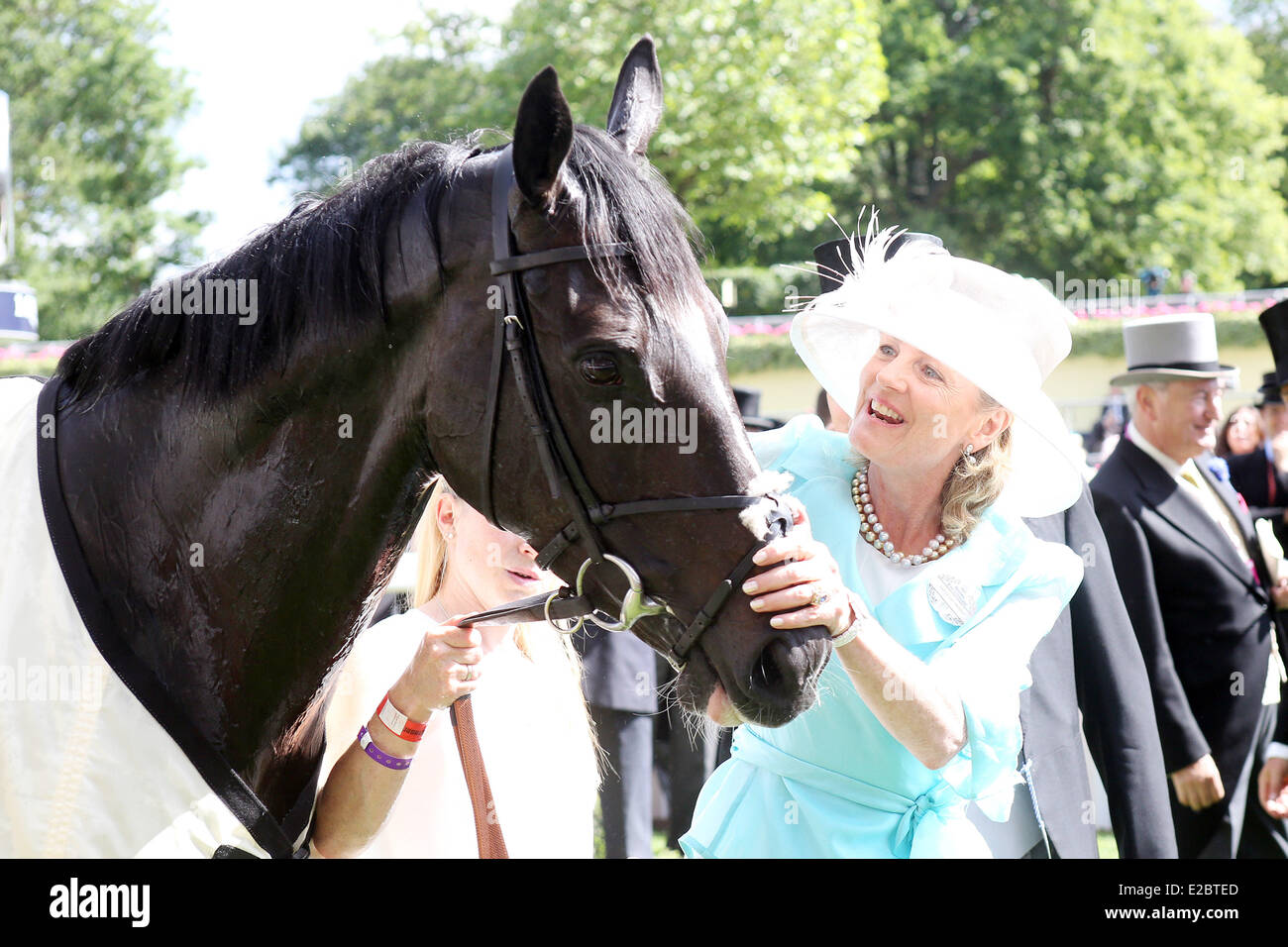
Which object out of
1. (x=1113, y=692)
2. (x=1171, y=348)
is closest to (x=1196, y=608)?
(x=1171, y=348)

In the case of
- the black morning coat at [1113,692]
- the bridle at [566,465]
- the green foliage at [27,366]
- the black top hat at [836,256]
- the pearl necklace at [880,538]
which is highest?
the green foliage at [27,366]

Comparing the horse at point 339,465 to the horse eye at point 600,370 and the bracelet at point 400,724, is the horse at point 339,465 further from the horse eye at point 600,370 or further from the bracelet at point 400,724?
the bracelet at point 400,724

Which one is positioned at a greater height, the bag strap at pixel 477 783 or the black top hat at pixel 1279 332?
the black top hat at pixel 1279 332

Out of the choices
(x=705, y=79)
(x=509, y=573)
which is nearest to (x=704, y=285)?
(x=509, y=573)

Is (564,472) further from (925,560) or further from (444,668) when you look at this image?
(925,560)

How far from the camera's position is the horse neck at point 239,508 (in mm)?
1807

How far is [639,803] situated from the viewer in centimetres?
519

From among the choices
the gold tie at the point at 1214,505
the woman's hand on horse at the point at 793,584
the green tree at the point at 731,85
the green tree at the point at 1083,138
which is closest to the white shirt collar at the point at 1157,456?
the gold tie at the point at 1214,505

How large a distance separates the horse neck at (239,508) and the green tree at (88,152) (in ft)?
60.9

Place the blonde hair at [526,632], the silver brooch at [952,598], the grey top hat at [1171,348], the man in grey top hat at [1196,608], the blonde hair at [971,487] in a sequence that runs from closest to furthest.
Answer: the silver brooch at [952,598] < the blonde hair at [971,487] < the blonde hair at [526,632] < the man in grey top hat at [1196,608] < the grey top hat at [1171,348]

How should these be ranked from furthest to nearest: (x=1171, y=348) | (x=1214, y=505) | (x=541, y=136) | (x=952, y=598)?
1. (x=1171, y=348)
2. (x=1214, y=505)
3. (x=952, y=598)
4. (x=541, y=136)

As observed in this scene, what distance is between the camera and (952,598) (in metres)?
2.56

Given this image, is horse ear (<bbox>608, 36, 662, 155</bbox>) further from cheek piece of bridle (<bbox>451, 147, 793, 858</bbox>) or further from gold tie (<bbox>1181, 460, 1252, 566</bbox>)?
gold tie (<bbox>1181, 460, 1252, 566</bbox>)

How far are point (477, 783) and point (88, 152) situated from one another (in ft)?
72.6
